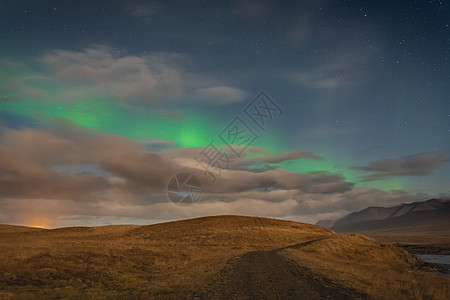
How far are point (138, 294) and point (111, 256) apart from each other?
13.6 m

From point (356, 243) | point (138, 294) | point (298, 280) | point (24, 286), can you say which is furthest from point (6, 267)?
point (356, 243)

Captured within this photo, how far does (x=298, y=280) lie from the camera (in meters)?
18.4

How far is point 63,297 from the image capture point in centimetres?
1487

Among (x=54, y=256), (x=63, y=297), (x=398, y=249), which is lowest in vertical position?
(x=398, y=249)

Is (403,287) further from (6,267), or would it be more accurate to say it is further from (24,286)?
(6,267)

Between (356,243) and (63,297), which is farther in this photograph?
(356,243)

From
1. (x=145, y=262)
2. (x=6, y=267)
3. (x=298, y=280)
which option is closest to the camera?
(x=298, y=280)

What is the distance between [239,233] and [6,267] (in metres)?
56.3

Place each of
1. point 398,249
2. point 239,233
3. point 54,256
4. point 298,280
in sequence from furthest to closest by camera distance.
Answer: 1. point 239,233
2. point 398,249
3. point 54,256
4. point 298,280

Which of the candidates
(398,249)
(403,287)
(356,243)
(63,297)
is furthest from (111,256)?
(398,249)

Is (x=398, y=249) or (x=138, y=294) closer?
(x=138, y=294)

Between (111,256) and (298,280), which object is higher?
(111,256)

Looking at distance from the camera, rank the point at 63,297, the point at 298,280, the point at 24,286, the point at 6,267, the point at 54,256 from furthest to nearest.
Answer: the point at 54,256, the point at 6,267, the point at 298,280, the point at 24,286, the point at 63,297

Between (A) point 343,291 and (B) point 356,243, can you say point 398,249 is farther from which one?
(A) point 343,291
